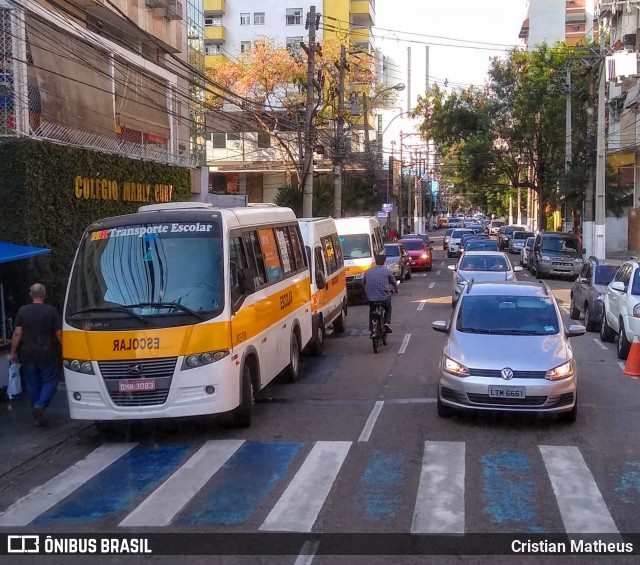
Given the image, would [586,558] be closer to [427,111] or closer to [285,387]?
[285,387]

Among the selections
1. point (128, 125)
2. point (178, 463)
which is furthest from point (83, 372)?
point (128, 125)

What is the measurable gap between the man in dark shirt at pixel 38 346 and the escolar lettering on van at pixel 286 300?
3372 millimetres

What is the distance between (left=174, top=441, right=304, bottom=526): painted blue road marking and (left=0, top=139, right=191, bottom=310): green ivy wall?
7247mm

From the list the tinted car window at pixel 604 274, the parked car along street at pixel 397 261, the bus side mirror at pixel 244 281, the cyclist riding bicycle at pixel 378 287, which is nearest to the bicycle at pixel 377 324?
the cyclist riding bicycle at pixel 378 287

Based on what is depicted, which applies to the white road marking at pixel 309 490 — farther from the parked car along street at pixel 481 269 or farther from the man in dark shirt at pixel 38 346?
the parked car along street at pixel 481 269

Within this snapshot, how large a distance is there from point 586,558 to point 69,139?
48.1ft

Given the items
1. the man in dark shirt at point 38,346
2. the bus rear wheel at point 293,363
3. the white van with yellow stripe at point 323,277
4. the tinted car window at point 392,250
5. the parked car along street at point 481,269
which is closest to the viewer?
the man in dark shirt at point 38,346

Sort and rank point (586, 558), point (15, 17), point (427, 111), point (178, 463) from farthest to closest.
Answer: point (427, 111) → point (15, 17) → point (178, 463) → point (586, 558)

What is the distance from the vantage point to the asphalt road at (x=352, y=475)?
6809 mm

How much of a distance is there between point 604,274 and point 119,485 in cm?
1387

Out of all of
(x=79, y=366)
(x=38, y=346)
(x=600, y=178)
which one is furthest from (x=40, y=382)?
(x=600, y=178)

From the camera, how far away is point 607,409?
438 inches

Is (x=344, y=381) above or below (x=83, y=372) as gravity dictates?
below

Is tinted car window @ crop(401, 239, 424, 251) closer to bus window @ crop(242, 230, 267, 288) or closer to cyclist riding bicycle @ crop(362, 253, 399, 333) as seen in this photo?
cyclist riding bicycle @ crop(362, 253, 399, 333)
